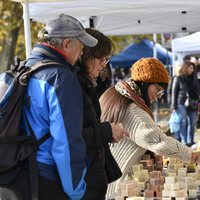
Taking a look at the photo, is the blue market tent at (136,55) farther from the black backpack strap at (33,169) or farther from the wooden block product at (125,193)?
the black backpack strap at (33,169)

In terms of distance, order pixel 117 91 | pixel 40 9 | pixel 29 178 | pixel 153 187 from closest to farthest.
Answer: pixel 29 178 < pixel 153 187 < pixel 117 91 < pixel 40 9

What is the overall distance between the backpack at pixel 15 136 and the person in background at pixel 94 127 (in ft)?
1.05

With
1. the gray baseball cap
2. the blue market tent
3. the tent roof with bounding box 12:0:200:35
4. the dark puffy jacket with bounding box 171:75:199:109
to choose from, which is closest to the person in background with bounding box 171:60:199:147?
the dark puffy jacket with bounding box 171:75:199:109

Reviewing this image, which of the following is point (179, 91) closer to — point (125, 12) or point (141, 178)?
point (125, 12)

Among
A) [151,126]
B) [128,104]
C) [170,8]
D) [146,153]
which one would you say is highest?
[170,8]

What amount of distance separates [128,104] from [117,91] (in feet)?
0.54

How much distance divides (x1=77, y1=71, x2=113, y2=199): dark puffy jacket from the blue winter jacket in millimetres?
237

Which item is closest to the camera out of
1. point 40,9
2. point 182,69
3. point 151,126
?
point 151,126

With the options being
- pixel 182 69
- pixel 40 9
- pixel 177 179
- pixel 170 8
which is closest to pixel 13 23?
pixel 182 69

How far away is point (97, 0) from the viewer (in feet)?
11.3

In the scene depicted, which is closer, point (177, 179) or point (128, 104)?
point (177, 179)

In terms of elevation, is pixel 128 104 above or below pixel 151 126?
above

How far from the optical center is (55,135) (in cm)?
143

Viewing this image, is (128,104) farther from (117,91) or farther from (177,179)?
(177,179)
